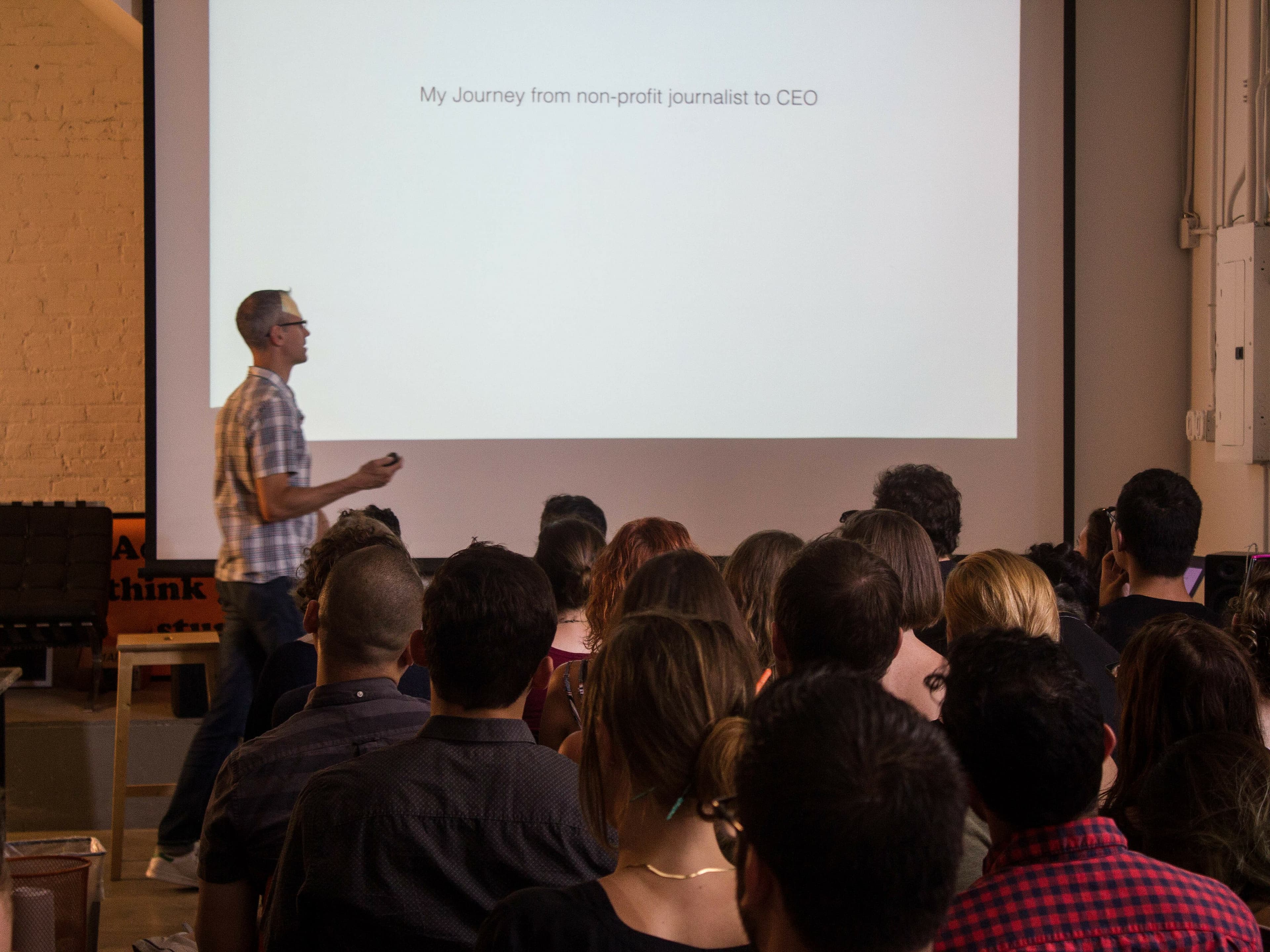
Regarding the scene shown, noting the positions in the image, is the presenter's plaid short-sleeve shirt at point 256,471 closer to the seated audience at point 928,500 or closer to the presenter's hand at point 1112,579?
the seated audience at point 928,500

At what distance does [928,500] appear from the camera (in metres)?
2.98

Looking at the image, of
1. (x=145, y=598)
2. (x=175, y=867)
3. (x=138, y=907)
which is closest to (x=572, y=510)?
(x=175, y=867)

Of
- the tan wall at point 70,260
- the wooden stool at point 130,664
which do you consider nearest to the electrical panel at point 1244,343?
the wooden stool at point 130,664

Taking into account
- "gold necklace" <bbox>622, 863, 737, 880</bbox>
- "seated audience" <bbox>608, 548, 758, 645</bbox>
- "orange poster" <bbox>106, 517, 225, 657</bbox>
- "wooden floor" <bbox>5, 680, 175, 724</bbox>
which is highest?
"seated audience" <bbox>608, 548, 758, 645</bbox>

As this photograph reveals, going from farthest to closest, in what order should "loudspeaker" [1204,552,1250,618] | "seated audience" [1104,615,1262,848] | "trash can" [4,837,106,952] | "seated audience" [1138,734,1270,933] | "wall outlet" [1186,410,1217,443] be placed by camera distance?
1. "wall outlet" [1186,410,1217,443]
2. "loudspeaker" [1204,552,1250,618]
3. "trash can" [4,837,106,952]
4. "seated audience" [1104,615,1262,848]
5. "seated audience" [1138,734,1270,933]

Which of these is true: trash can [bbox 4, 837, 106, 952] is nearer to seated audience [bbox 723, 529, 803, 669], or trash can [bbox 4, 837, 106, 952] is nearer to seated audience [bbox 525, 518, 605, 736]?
seated audience [bbox 525, 518, 605, 736]

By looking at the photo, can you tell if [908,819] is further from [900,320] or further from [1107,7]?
[1107,7]

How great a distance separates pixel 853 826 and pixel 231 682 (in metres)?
2.86

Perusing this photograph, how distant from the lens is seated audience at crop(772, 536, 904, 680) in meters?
1.54

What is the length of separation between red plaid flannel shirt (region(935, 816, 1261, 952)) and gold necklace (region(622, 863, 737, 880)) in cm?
22

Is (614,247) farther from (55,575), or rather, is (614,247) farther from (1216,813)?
(1216,813)

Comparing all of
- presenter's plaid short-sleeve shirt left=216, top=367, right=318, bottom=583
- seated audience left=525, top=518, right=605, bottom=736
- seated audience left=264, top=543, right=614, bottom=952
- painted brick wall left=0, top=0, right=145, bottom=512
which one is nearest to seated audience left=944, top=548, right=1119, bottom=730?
seated audience left=525, top=518, right=605, bottom=736

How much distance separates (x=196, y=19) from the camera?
396 cm


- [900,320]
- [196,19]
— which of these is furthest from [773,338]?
[196,19]
